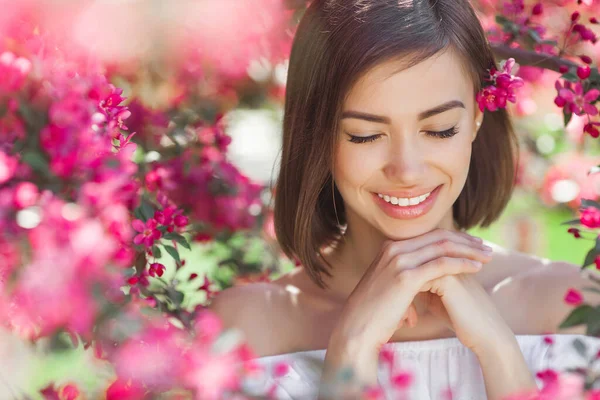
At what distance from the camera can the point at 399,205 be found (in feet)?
5.73

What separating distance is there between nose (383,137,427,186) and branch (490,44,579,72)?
450mm

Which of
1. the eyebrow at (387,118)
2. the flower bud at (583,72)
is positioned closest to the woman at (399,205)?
the eyebrow at (387,118)

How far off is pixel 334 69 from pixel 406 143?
0.23 m

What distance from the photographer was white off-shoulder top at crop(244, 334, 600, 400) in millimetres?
1876

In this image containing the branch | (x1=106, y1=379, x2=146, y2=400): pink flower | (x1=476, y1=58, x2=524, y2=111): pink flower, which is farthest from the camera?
the branch

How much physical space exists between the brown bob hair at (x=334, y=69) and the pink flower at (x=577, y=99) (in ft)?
0.62

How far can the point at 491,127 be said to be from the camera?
2141mm

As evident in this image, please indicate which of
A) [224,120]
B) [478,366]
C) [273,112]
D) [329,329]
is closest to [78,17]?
[224,120]

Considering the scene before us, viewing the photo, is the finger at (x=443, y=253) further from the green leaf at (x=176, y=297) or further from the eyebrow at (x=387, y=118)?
Answer: the green leaf at (x=176, y=297)

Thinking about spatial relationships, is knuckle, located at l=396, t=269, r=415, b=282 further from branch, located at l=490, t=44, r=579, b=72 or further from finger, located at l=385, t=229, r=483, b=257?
branch, located at l=490, t=44, r=579, b=72

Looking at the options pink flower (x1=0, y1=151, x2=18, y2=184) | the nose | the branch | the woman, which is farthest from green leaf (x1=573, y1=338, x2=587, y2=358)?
pink flower (x1=0, y1=151, x2=18, y2=184)

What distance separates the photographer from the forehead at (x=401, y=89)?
1.61 m

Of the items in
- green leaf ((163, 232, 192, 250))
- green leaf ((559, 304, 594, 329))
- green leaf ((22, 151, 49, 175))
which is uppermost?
green leaf ((22, 151, 49, 175))

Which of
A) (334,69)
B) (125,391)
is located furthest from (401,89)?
(125,391)
